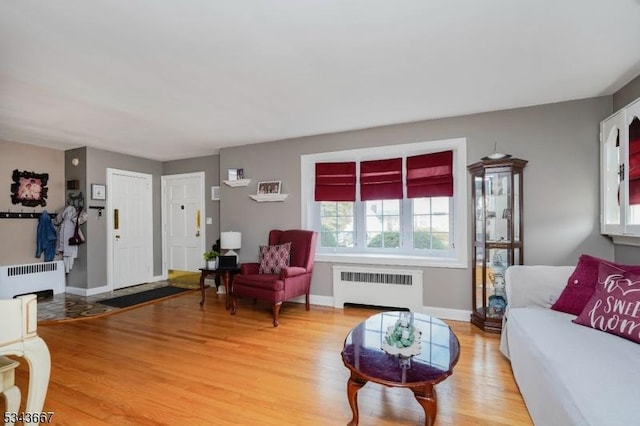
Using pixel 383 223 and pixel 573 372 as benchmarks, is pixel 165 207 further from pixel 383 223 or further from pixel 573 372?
pixel 573 372

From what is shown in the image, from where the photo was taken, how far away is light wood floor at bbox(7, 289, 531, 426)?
1797 millimetres

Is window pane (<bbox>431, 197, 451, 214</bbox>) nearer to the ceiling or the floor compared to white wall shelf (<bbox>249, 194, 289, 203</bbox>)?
nearer to the floor

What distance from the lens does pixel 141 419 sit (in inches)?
69.8

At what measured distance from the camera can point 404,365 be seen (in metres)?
1.59

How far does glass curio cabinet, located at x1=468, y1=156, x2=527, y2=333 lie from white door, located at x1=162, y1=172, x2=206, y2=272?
4356 millimetres

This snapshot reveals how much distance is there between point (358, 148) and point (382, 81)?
1.42 meters

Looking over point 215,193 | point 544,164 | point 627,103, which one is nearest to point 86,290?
point 215,193

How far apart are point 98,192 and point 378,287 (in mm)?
4542

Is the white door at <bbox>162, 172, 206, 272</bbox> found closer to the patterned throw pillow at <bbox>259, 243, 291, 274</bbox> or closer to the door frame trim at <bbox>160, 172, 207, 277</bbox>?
the door frame trim at <bbox>160, 172, 207, 277</bbox>

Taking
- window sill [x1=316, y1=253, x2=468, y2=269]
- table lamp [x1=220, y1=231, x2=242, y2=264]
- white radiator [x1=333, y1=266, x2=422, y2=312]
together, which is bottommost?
white radiator [x1=333, y1=266, x2=422, y2=312]

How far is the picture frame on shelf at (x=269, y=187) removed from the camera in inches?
171

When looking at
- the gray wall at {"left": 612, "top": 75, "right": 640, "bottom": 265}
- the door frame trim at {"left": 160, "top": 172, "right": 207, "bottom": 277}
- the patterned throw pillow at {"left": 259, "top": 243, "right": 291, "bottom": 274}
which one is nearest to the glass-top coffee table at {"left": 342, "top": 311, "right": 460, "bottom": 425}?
the patterned throw pillow at {"left": 259, "top": 243, "right": 291, "bottom": 274}

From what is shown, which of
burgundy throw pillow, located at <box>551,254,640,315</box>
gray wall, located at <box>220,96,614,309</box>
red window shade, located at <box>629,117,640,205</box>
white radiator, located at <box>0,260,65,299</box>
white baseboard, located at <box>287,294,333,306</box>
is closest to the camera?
burgundy throw pillow, located at <box>551,254,640,315</box>

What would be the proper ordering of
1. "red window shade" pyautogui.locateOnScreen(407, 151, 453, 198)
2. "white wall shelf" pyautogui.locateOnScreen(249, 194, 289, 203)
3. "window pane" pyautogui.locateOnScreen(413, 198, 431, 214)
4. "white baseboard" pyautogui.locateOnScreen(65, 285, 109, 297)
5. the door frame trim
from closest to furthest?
"red window shade" pyautogui.locateOnScreen(407, 151, 453, 198) < "window pane" pyautogui.locateOnScreen(413, 198, 431, 214) < "white wall shelf" pyautogui.locateOnScreen(249, 194, 289, 203) < "white baseboard" pyautogui.locateOnScreen(65, 285, 109, 297) < the door frame trim
